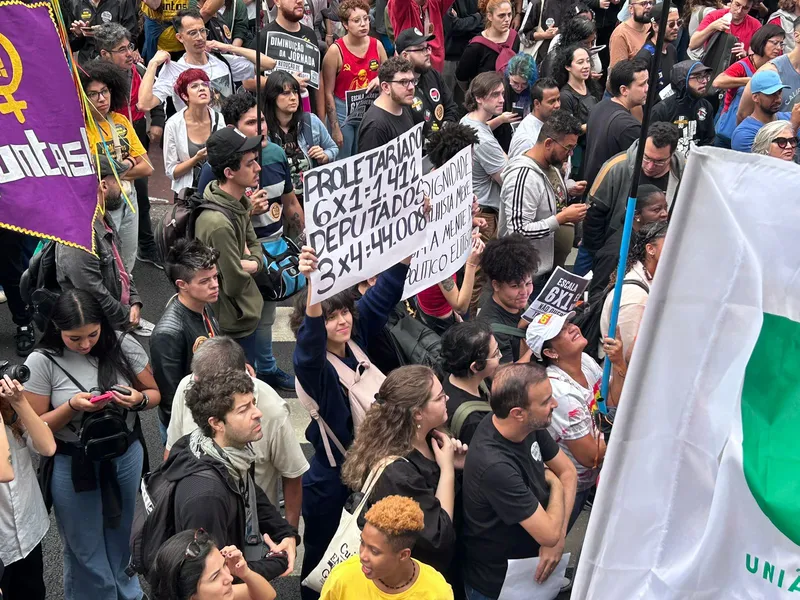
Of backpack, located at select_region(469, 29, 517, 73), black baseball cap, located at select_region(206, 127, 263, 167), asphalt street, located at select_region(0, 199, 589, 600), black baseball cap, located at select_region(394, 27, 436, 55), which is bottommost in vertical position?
asphalt street, located at select_region(0, 199, 589, 600)

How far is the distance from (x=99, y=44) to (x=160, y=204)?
1.98 meters

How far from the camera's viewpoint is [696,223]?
2.18 metres

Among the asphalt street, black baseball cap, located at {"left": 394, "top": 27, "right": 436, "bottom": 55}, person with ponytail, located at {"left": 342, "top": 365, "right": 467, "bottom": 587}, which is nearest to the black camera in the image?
person with ponytail, located at {"left": 342, "top": 365, "right": 467, "bottom": 587}

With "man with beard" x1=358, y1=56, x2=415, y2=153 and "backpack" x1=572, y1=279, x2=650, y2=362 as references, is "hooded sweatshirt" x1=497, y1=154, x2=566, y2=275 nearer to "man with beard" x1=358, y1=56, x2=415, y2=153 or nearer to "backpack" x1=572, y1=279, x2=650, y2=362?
"backpack" x1=572, y1=279, x2=650, y2=362

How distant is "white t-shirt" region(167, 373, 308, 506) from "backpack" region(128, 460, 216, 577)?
548 millimetres

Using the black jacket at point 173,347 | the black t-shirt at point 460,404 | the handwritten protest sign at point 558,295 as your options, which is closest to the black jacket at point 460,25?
the handwritten protest sign at point 558,295

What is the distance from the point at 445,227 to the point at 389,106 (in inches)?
102

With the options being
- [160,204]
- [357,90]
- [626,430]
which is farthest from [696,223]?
[160,204]

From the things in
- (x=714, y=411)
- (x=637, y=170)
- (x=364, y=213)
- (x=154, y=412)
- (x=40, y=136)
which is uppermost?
(x=714, y=411)

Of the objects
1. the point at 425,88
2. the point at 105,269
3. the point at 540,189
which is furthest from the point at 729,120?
the point at 105,269

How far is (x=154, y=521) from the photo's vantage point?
3520 mm

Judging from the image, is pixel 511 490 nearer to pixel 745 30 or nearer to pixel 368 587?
pixel 368 587

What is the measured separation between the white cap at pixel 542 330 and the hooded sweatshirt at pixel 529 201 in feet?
5.48

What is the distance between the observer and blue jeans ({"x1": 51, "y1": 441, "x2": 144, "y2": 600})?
14.4ft
